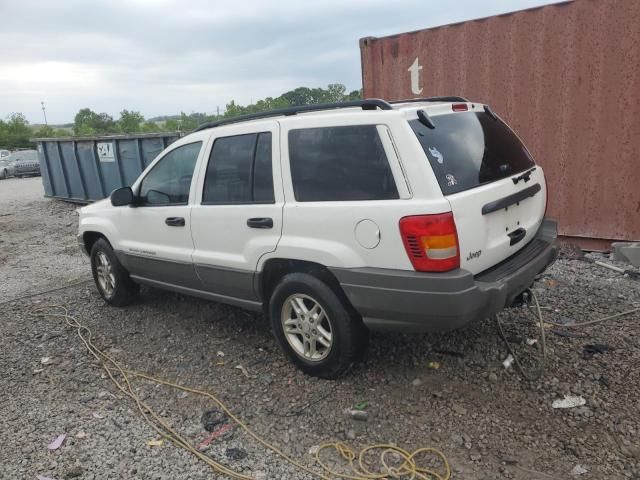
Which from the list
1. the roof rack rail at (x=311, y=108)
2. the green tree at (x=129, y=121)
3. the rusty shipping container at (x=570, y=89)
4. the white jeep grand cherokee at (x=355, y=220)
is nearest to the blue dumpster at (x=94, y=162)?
the rusty shipping container at (x=570, y=89)

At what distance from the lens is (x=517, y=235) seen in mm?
3398

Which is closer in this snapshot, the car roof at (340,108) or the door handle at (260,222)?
the car roof at (340,108)

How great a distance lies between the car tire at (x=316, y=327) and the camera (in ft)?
10.9

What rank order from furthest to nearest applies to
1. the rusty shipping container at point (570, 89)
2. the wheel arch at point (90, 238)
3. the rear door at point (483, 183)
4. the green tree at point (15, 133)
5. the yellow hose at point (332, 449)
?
the green tree at point (15, 133) → the rusty shipping container at point (570, 89) → the wheel arch at point (90, 238) → the rear door at point (483, 183) → the yellow hose at point (332, 449)

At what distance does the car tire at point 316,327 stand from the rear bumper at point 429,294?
0.16 m

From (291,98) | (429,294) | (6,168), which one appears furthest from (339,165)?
(291,98)

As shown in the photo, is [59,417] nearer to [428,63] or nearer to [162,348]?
[162,348]

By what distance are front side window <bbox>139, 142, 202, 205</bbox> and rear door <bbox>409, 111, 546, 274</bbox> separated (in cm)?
205

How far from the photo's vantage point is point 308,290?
3.41m

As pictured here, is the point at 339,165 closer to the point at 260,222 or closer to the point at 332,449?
the point at 260,222

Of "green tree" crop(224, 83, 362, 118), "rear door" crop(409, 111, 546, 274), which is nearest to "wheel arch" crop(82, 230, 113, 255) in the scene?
"rear door" crop(409, 111, 546, 274)

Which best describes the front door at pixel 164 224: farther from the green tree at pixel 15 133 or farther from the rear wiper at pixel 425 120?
the green tree at pixel 15 133

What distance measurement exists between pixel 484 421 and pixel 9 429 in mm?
3014

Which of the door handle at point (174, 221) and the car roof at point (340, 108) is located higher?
the car roof at point (340, 108)
